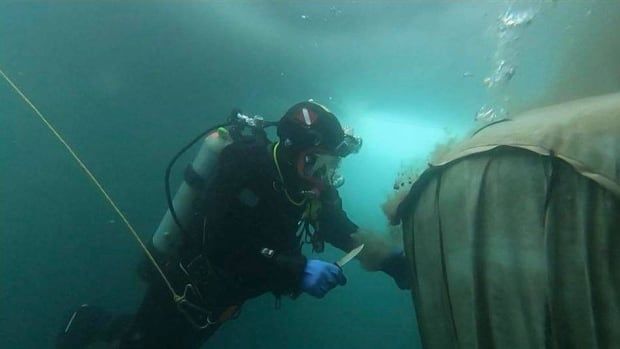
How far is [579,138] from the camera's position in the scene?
216cm

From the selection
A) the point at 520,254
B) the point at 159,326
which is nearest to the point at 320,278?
the point at 520,254

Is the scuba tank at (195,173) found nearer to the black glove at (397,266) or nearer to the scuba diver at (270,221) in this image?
the scuba diver at (270,221)

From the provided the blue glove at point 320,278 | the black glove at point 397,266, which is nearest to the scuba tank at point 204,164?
the blue glove at point 320,278

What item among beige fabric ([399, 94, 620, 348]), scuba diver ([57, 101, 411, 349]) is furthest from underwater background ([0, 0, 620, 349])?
beige fabric ([399, 94, 620, 348])

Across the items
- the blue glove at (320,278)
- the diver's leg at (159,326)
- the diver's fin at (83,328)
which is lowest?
the diver's fin at (83,328)

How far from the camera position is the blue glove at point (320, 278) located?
3613mm

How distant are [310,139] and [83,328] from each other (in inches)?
230

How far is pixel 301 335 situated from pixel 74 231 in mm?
6823

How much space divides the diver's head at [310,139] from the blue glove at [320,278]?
2.64ft

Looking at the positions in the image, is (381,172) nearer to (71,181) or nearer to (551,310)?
(71,181)

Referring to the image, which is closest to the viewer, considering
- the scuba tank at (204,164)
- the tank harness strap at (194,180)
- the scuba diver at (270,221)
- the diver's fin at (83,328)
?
the scuba diver at (270,221)

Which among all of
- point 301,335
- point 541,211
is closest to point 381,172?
point 301,335

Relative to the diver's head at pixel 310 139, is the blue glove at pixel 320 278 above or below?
below

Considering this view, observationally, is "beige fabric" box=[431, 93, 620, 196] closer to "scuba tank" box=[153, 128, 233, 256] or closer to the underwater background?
"scuba tank" box=[153, 128, 233, 256]
